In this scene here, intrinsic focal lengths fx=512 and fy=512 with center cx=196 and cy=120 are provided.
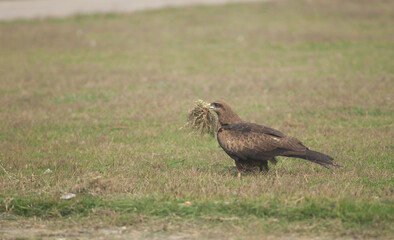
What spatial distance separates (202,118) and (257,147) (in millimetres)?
1099

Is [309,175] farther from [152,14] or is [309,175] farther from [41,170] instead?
[152,14]

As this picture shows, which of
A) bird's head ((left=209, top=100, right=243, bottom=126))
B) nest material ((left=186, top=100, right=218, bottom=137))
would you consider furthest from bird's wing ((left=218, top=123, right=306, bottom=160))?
nest material ((left=186, top=100, right=218, bottom=137))

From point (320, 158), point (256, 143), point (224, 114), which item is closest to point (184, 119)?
point (224, 114)

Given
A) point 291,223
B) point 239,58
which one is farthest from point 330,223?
point 239,58

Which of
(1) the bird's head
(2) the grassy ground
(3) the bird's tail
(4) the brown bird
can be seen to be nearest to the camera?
(2) the grassy ground

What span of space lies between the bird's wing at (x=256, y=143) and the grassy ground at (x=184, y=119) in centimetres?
36

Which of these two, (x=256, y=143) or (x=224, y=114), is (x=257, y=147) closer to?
(x=256, y=143)

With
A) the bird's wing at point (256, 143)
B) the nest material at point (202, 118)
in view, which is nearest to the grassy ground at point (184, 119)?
the bird's wing at point (256, 143)

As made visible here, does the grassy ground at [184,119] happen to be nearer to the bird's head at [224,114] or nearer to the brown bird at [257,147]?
the brown bird at [257,147]

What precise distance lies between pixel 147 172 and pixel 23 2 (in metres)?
27.0

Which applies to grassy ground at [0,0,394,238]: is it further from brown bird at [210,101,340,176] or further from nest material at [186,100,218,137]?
nest material at [186,100,218,137]

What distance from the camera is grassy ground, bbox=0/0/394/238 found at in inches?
231

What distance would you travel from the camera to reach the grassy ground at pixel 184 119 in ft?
19.3

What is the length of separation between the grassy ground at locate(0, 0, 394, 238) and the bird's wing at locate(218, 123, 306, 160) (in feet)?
1.19
